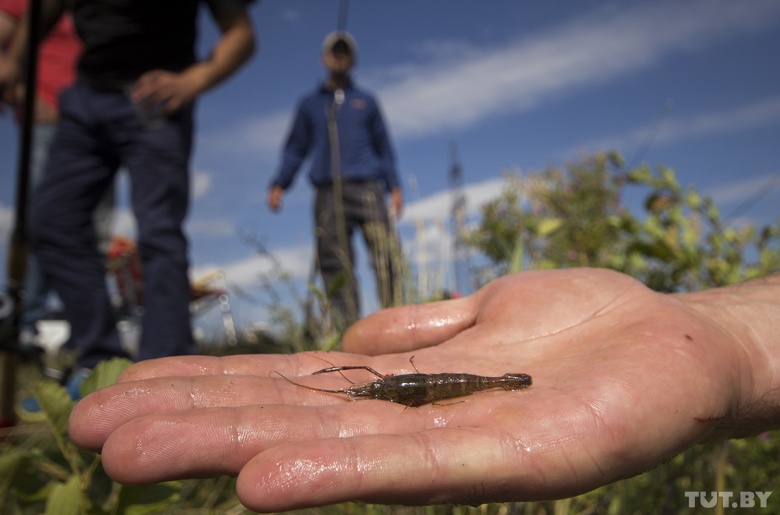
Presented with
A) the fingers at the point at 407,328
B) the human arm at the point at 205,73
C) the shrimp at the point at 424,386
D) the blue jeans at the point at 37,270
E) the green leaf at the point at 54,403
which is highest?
the human arm at the point at 205,73

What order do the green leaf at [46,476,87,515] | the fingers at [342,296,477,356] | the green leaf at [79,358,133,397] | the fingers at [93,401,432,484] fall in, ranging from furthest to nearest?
the fingers at [342,296,477,356], the green leaf at [79,358,133,397], the green leaf at [46,476,87,515], the fingers at [93,401,432,484]

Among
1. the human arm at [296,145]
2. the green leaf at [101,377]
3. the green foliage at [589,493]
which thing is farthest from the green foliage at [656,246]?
the human arm at [296,145]

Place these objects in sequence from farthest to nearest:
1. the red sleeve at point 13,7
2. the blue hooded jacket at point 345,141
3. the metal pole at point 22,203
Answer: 1. the blue hooded jacket at point 345,141
2. the red sleeve at point 13,7
3. the metal pole at point 22,203

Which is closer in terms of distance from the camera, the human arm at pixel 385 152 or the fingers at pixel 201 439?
the fingers at pixel 201 439

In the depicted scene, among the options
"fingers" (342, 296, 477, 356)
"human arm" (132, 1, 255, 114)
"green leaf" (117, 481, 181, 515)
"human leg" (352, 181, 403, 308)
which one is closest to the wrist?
"fingers" (342, 296, 477, 356)

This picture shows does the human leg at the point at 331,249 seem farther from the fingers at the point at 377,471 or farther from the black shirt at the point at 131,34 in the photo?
the fingers at the point at 377,471

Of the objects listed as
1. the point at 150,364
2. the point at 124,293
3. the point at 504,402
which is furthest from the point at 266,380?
the point at 124,293

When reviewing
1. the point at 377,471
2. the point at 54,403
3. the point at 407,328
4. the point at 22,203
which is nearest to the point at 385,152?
the point at 22,203

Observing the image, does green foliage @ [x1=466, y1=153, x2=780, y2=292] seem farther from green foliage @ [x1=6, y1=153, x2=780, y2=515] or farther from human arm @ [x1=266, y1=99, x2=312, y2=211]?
human arm @ [x1=266, y1=99, x2=312, y2=211]
